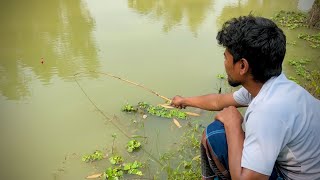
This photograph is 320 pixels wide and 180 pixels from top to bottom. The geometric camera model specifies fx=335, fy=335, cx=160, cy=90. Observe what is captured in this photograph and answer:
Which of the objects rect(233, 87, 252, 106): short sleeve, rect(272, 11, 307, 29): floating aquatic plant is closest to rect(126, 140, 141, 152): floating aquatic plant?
rect(233, 87, 252, 106): short sleeve

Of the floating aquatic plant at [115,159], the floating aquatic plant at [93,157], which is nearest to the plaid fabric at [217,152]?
the floating aquatic plant at [115,159]

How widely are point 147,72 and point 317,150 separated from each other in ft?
9.72

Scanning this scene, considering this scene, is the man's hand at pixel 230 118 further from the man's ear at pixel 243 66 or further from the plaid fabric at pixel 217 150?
the man's ear at pixel 243 66

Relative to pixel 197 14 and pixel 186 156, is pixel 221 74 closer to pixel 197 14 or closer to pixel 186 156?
pixel 186 156

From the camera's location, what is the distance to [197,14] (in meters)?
6.82

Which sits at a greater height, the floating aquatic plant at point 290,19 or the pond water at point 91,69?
the floating aquatic plant at point 290,19

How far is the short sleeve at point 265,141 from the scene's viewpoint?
1.28m

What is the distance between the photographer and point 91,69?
427 cm

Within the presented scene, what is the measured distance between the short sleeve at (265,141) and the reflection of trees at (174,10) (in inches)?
179

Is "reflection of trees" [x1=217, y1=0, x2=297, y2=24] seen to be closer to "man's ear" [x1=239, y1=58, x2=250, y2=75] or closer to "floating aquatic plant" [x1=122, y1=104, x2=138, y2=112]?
"floating aquatic plant" [x1=122, y1=104, x2=138, y2=112]

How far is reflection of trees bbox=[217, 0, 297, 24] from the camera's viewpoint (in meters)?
6.89

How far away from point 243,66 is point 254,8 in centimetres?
641

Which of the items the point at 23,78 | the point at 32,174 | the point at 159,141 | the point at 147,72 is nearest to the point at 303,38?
the point at 147,72

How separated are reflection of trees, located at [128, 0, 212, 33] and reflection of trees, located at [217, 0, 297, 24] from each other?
1.47ft
